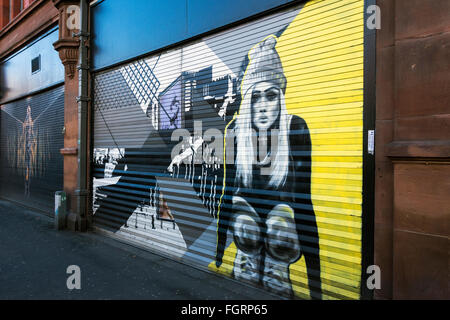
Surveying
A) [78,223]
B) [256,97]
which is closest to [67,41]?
[78,223]

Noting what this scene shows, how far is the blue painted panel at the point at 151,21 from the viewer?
4.59 meters

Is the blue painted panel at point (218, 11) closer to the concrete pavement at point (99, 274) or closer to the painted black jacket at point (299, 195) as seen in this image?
the painted black jacket at point (299, 195)

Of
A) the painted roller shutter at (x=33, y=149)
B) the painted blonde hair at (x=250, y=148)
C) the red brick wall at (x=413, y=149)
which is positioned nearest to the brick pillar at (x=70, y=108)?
the painted roller shutter at (x=33, y=149)

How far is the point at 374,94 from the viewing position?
3.21 metres

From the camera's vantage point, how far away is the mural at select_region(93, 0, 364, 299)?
346cm

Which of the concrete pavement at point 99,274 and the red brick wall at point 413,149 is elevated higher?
the red brick wall at point 413,149

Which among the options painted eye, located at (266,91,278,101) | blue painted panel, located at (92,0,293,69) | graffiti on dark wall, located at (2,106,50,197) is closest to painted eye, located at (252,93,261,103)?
painted eye, located at (266,91,278,101)

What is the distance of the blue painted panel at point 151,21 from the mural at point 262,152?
0.21 m

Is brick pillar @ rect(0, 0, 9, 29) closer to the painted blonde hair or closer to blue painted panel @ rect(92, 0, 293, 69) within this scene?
blue painted panel @ rect(92, 0, 293, 69)

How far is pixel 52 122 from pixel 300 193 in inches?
323

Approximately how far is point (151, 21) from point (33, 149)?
23.2ft

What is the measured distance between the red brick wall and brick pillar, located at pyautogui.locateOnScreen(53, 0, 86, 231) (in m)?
6.56

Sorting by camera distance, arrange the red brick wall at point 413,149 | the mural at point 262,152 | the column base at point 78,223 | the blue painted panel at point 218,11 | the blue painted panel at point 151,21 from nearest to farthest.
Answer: the red brick wall at point 413,149
the mural at point 262,152
the blue painted panel at point 218,11
the blue painted panel at point 151,21
the column base at point 78,223
